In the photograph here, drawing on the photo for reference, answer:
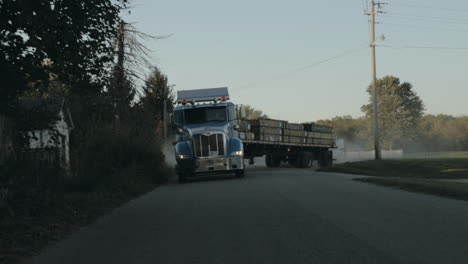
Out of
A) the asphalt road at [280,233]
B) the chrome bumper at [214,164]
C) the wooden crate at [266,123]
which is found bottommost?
the asphalt road at [280,233]

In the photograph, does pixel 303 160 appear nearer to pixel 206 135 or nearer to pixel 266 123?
pixel 266 123

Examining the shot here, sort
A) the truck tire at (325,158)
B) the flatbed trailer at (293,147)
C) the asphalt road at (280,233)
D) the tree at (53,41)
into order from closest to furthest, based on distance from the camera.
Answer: the asphalt road at (280,233) → the tree at (53,41) → the flatbed trailer at (293,147) → the truck tire at (325,158)

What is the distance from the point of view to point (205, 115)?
935 inches

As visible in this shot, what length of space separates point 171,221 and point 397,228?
158 inches

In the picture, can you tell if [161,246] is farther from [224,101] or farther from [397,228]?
[224,101]

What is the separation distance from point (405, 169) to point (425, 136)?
68731 millimetres

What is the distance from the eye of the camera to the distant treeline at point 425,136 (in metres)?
91.7

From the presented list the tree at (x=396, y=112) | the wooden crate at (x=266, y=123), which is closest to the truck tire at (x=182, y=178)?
the wooden crate at (x=266, y=123)

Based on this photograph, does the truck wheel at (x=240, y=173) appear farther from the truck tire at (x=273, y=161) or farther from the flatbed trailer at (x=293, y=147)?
the truck tire at (x=273, y=161)

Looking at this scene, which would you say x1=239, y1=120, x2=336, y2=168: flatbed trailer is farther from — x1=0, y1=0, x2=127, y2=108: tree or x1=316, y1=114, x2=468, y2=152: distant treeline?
x1=316, y1=114, x2=468, y2=152: distant treeline

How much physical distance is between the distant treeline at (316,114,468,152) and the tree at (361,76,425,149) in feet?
0.68

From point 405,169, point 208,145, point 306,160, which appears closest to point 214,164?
Result: point 208,145

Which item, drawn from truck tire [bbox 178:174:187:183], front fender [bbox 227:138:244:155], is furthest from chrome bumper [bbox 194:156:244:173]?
truck tire [bbox 178:174:187:183]

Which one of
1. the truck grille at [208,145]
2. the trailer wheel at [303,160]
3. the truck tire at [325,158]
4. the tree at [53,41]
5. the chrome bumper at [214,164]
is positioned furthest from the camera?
the truck tire at [325,158]
